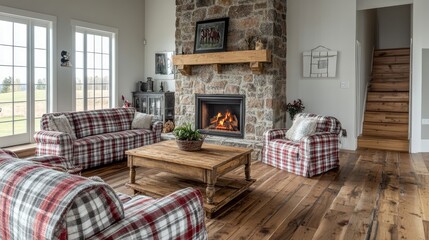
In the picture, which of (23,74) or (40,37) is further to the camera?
(40,37)

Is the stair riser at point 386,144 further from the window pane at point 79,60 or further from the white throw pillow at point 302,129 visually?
the window pane at point 79,60

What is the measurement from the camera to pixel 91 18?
20.6ft

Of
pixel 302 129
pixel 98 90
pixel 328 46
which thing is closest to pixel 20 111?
pixel 98 90

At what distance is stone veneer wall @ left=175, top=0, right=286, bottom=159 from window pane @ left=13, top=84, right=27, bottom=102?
2.86 metres

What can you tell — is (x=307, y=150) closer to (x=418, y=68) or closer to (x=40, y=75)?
(x=418, y=68)

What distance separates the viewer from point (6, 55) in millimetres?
5043

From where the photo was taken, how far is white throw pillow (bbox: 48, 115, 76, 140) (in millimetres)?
4359

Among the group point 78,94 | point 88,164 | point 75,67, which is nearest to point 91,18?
point 75,67

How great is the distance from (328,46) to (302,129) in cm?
212

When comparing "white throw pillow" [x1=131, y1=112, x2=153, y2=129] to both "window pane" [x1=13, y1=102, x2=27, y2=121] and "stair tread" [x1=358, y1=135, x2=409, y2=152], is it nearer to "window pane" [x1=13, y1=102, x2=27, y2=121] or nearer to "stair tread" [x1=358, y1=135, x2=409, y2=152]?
"window pane" [x1=13, y1=102, x2=27, y2=121]

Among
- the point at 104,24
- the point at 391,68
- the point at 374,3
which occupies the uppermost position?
the point at 374,3

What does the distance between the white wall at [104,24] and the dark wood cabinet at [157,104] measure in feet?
1.17

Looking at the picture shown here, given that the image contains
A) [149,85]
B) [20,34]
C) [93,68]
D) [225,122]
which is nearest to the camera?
[20,34]

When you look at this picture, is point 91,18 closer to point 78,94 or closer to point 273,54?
point 78,94
